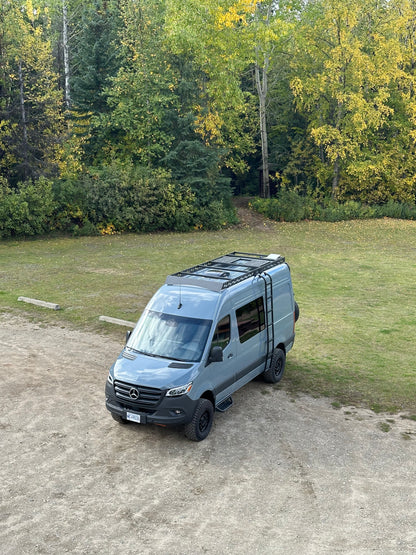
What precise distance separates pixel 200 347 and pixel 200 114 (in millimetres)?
30272

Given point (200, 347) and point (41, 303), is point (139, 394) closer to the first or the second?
point (200, 347)

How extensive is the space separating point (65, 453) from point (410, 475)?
5.62 m

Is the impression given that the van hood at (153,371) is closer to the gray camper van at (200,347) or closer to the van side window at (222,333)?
the gray camper van at (200,347)

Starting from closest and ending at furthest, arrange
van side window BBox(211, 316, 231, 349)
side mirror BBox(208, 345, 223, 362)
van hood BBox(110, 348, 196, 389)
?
van hood BBox(110, 348, 196, 389) < side mirror BBox(208, 345, 223, 362) < van side window BBox(211, 316, 231, 349)

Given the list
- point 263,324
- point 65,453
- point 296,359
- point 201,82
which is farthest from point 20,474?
point 201,82

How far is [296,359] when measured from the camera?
14.6 meters

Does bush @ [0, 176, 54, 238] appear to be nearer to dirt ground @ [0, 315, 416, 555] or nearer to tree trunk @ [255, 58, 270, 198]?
tree trunk @ [255, 58, 270, 198]

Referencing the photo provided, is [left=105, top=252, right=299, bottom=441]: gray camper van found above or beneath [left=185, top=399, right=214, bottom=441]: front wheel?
above

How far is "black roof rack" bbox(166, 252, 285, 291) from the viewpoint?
1146 cm

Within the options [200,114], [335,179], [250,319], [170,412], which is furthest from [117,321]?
[335,179]

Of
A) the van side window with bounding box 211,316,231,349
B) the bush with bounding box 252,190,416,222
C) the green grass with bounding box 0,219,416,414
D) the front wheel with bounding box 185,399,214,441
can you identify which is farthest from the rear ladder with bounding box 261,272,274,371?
the bush with bounding box 252,190,416,222

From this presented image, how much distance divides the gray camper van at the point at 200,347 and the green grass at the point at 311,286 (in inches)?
68.8

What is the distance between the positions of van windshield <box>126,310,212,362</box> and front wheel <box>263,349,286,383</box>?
2591 mm

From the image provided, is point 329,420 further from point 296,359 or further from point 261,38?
point 261,38
